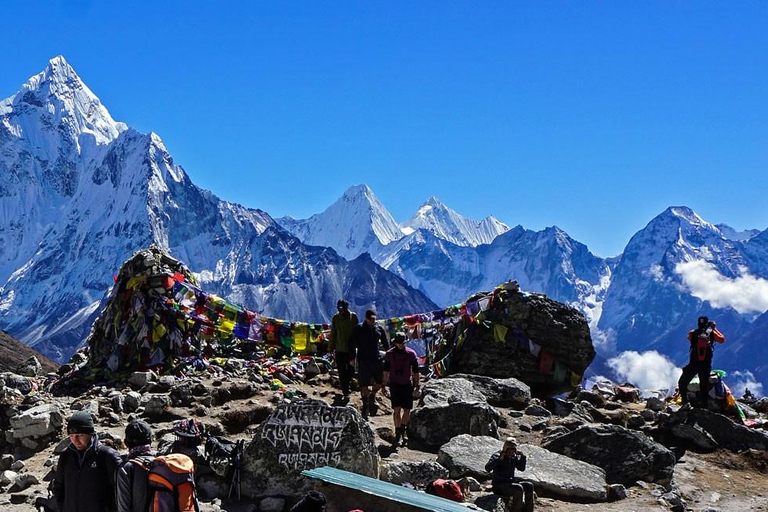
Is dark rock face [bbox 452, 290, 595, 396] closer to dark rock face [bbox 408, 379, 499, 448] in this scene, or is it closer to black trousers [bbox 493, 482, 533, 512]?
dark rock face [bbox 408, 379, 499, 448]

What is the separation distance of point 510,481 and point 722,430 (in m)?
6.14

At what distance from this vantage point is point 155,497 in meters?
6.64

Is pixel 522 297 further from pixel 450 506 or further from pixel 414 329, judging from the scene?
pixel 450 506

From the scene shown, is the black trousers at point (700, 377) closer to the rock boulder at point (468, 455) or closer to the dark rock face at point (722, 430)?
→ the dark rock face at point (722, 430)

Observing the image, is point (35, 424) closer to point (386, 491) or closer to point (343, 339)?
point (343, 339)

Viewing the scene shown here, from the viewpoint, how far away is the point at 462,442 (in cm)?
1227

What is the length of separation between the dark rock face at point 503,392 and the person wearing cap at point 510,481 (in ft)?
20.7

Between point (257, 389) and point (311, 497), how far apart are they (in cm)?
828

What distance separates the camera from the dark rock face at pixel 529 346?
67.4 feet

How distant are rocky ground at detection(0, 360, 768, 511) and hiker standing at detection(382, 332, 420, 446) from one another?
392 mm

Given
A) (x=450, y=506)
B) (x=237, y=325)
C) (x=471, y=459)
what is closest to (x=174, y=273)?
(x=237, y=325)

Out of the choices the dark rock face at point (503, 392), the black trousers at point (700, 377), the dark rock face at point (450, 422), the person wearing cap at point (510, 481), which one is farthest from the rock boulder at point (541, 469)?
the black trousers at point (700, 377)

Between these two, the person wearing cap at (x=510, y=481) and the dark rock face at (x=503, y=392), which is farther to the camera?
the dark rock face at (x=503, y=392)

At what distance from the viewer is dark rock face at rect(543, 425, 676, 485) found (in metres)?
12.3
